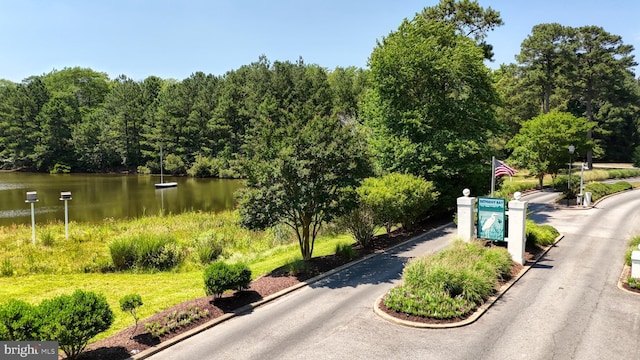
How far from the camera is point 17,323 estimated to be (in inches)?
320

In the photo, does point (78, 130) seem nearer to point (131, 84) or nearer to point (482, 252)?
point (131, 84)

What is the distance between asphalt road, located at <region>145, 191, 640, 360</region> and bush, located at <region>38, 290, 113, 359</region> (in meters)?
1.60

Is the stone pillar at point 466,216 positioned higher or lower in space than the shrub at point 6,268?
higher

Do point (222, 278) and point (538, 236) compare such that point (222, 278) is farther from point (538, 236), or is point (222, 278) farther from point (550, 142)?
point (550, 142)

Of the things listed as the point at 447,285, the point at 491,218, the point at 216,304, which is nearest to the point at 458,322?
the point at 447,285

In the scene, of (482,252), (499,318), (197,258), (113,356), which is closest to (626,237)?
(482,252)

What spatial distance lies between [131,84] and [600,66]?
281ft

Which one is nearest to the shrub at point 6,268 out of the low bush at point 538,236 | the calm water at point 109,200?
the calm water at point 109,200

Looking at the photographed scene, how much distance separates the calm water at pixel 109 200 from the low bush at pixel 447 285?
97.0 ft

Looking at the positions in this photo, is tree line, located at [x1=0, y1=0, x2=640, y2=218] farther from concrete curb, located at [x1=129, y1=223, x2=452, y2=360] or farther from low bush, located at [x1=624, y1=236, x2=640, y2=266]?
low bush, located at [x1=624, y1=236, x2=640, y2=266]

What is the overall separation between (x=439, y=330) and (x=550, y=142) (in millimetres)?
34217

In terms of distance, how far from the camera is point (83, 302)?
8.98 metres

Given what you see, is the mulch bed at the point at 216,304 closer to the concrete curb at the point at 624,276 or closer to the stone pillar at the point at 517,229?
the stone pillar at the point at 517,229

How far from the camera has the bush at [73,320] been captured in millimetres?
8398
